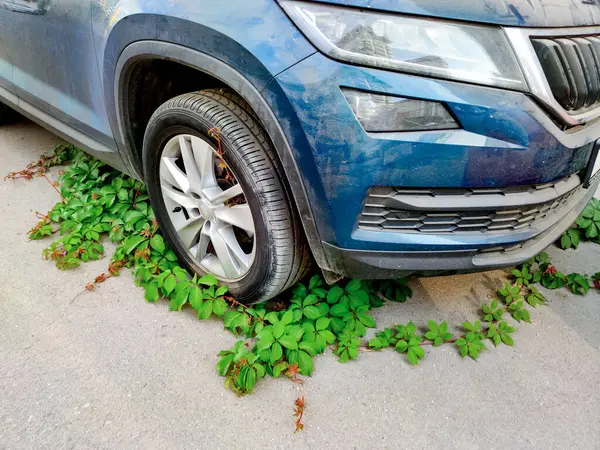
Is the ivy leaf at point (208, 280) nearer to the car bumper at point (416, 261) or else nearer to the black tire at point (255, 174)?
Answer: the black tire at point (255, 174)

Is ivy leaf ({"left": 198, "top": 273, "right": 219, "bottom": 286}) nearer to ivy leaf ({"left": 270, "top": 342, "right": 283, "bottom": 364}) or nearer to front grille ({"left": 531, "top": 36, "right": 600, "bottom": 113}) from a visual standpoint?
ivy leaf ({"left": 270, "top": 342, "right": 283, "bottom": 364})

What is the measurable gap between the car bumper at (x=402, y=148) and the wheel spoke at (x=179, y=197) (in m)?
0.71

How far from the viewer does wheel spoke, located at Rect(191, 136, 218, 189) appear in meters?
1.80

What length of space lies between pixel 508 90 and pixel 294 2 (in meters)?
0.67

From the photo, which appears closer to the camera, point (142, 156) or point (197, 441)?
point (197, 441)

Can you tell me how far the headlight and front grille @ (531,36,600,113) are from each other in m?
0.16

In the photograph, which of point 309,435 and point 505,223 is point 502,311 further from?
point 309,435

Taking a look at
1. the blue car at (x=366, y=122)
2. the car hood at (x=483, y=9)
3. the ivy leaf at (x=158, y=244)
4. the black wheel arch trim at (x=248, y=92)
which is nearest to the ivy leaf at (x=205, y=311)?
the blue car at (x=366, y=122)

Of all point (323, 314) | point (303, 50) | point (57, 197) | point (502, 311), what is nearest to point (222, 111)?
point (303, 50)

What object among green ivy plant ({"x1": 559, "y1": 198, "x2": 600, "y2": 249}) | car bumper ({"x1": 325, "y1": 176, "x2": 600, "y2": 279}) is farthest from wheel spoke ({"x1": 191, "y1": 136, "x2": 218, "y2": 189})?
green ivy plant ({"x1": 559, "y1": 198, "x2": 600, "y2": 249})

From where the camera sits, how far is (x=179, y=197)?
6.61ft

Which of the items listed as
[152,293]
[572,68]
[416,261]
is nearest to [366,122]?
[416,261]

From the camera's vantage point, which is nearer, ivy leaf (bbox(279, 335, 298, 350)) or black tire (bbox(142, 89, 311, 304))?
black tire (bbox(142, 89, 311, 304))

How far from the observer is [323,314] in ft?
6.46
